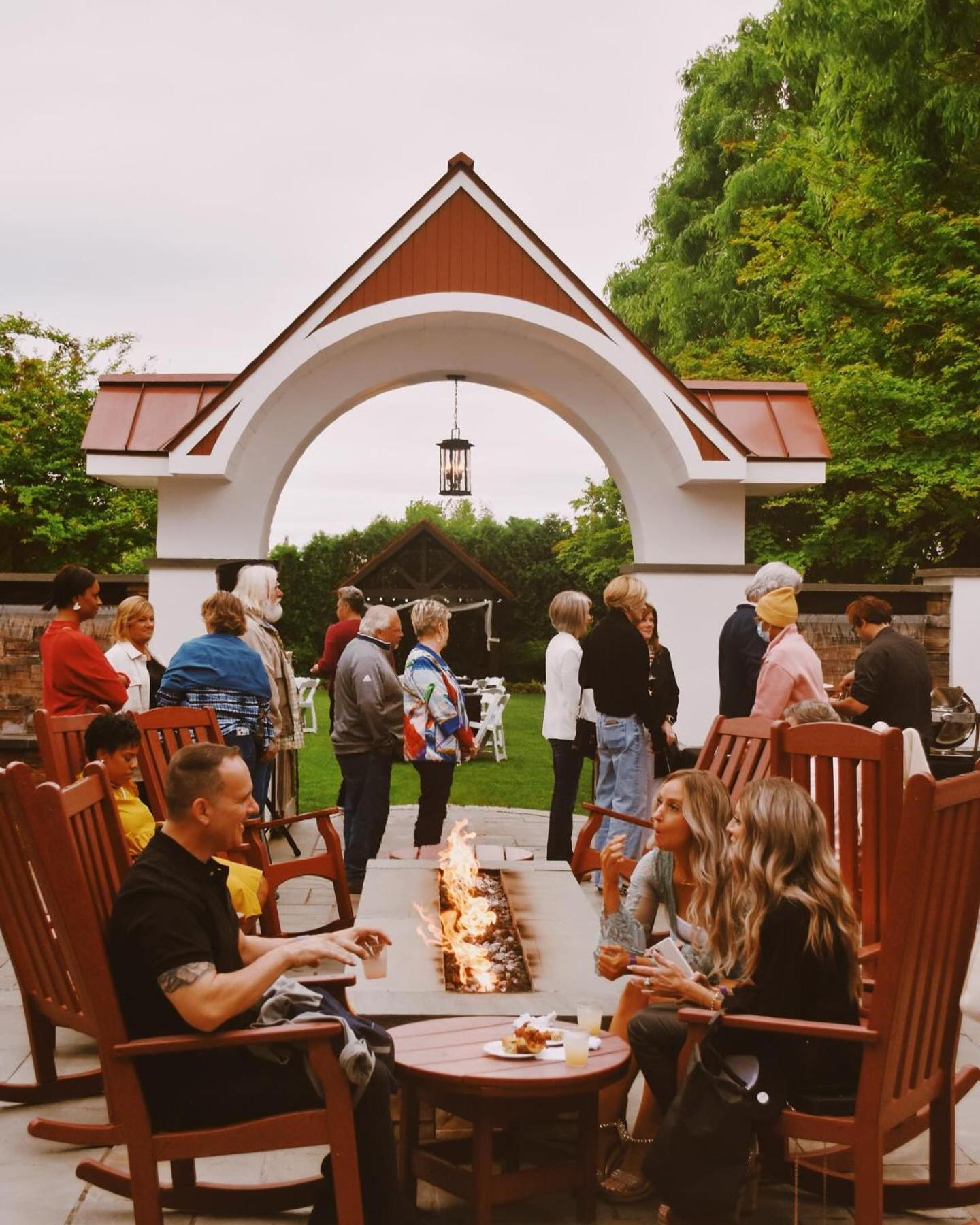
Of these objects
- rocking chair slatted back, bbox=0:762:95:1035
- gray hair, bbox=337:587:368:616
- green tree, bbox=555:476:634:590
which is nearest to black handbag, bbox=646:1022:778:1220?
rocking chair slatted back, bbox=0:762:95:1035

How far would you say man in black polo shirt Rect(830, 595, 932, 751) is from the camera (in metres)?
6.86

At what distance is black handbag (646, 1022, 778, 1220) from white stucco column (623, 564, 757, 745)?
656 centimetres

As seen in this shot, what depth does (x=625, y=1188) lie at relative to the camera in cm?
369

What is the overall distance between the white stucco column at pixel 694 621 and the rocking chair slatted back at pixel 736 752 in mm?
3783

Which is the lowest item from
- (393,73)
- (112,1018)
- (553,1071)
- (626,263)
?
(553,1071)

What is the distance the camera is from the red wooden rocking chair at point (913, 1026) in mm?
3121

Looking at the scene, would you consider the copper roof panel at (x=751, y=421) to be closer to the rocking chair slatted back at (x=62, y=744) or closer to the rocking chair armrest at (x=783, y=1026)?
the rocking chair slatted back at (x=62, y=744)

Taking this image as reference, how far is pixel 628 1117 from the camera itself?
14.2 feet

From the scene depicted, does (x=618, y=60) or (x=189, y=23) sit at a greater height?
(x=618, y=60)

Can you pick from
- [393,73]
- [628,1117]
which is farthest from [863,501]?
[628,1117]

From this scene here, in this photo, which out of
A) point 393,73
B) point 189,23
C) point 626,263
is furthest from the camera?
point 626,263

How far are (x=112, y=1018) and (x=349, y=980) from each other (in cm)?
75

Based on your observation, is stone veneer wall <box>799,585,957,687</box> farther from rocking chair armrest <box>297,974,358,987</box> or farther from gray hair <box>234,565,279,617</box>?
rocking chair armrest <box>297,974,358,987</box>

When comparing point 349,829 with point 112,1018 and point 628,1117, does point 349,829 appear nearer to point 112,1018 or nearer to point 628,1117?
point 628,1117
